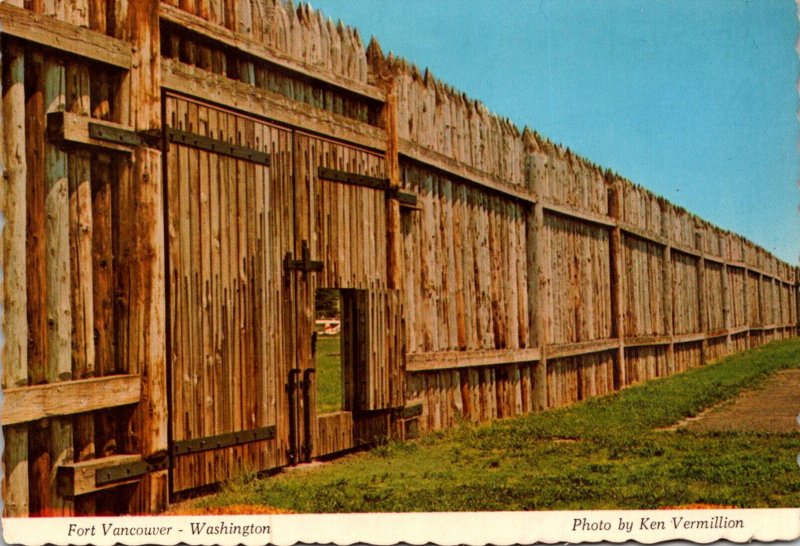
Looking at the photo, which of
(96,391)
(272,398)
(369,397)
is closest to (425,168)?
(369,397)

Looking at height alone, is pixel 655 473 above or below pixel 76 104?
below

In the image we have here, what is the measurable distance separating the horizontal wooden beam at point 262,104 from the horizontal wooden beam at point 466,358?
194 centimetres

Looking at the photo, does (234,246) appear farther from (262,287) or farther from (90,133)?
(90,133)

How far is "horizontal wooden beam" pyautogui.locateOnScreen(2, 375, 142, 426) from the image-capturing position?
4.86 meters

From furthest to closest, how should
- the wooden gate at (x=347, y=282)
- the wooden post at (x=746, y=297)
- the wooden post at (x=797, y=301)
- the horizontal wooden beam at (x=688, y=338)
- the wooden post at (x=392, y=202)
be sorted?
the wooden post at (x=797, y=301) → the wooden post at (x=746, y=297) → the horizontal wooden beam at (x=688, y=338) → the wooden post at (x=392, y=202) → the wooden gate at (x=347, y=282)

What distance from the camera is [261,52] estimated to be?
685 centimetres

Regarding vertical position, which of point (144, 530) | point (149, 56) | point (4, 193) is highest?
point (149, 56)

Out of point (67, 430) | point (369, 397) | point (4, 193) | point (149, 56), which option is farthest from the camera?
point (369, 397)

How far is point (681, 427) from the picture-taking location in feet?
30.2

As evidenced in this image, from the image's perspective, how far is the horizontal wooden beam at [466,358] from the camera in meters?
8.67

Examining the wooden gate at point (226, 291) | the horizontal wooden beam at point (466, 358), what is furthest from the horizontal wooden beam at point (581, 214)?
the wooden gate at point (226, 291)

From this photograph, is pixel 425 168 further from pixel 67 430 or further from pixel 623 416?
pixel 67 430

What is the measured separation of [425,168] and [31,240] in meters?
4.58

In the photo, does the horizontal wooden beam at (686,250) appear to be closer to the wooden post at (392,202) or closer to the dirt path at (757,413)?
the dirt path at (757,413)
